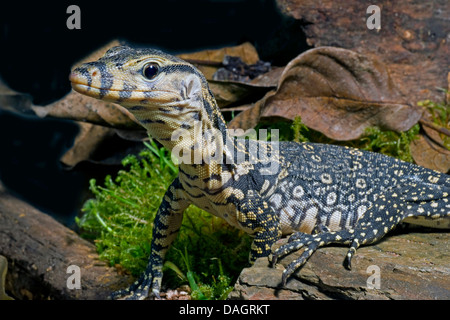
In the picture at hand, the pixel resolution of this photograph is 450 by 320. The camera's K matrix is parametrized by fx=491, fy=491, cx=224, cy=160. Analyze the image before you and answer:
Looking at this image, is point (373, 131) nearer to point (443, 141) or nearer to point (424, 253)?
point (443, 141)

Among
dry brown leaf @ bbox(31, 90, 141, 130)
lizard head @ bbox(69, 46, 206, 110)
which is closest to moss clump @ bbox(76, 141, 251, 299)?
dry brown leaf @ bbox(31, 90, 141, 130)

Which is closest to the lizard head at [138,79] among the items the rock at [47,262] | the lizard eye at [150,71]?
the lizard eye at [150,71]

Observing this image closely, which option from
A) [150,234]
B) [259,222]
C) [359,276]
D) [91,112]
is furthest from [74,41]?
[359,276]

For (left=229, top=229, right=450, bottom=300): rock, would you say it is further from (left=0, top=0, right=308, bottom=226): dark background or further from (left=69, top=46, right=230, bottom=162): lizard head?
(left=0, top=0, right=308, bottom=226): dark background

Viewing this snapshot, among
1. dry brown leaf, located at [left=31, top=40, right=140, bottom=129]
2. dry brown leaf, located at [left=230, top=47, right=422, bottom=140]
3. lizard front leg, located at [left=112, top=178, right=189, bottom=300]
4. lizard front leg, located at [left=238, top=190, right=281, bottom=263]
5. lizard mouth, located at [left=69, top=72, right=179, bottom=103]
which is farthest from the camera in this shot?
dry brown leaf, located at [left=31, top=40, right=140, bottom=129]

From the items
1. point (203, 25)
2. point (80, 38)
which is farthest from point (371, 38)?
point (80, 38)

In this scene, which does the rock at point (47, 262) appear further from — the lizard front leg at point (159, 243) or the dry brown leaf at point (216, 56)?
the dry brown leaf at point (216, 56)

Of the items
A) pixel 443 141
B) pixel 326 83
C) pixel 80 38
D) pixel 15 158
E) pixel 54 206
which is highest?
pixel 80 38
